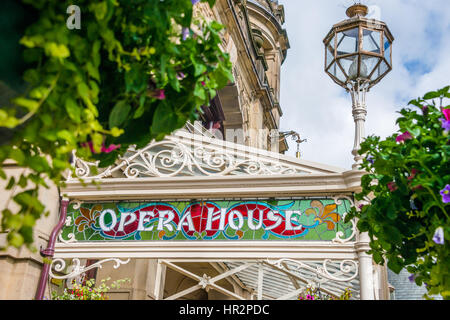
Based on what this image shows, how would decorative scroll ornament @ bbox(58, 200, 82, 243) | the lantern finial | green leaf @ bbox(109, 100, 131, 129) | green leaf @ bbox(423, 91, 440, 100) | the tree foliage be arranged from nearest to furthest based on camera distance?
the tree foliage
green leaf @ bbox(109, 100, 131, 129)
green leaf @ bbox(423, 91, 440, 100)
the lantern finial
decorative scroll ornament @ bbox(58, 200, 82, 243)

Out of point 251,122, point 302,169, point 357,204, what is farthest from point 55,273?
point 251,122

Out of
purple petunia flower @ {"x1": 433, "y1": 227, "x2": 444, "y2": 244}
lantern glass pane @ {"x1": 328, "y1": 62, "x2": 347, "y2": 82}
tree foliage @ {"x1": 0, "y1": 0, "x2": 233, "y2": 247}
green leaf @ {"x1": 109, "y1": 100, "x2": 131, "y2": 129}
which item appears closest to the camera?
tree foliage @ {"x1": 0, "y1": 0, "x2": 233, "y2": 247}

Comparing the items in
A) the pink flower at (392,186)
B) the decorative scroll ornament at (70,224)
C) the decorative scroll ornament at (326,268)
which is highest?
the decorative scroll ornament at (70,224)

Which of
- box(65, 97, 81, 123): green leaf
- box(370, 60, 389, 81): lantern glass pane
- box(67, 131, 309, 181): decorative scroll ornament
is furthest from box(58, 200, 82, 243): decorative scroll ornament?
box(65, 97, 81, 123): green leaf

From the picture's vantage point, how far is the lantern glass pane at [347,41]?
4.89 metres

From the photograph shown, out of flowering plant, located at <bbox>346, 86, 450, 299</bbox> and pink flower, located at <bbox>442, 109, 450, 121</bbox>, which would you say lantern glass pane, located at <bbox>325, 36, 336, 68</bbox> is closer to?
flowering plant, located at <bbox>346, 86, 450, 299</bbox>

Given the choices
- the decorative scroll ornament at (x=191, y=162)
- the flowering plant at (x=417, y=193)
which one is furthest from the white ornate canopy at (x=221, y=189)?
the flowering plant at (x=417, y=193)

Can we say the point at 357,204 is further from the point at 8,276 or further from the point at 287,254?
the point at 8,276

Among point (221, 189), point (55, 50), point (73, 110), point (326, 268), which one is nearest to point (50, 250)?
point (221, 189)

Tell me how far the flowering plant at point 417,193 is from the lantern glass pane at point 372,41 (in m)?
2.61

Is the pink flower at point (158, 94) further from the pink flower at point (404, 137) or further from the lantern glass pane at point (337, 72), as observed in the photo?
the lantern glass pane at point (337, 72)

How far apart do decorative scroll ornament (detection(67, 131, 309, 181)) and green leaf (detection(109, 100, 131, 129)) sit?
3800 mm

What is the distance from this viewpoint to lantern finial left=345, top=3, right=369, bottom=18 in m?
5.08

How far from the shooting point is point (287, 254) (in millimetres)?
4785
